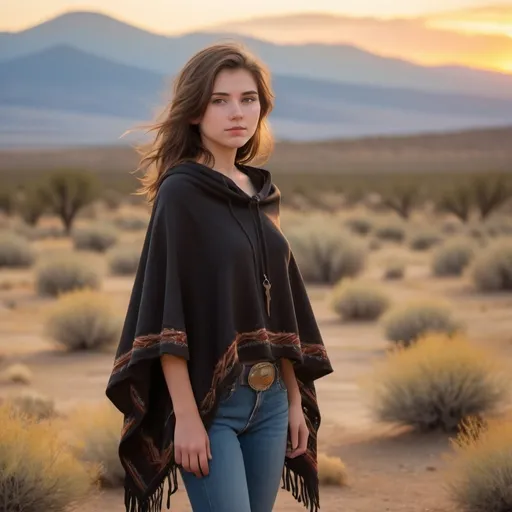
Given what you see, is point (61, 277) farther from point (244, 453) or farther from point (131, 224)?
point (131, 224)

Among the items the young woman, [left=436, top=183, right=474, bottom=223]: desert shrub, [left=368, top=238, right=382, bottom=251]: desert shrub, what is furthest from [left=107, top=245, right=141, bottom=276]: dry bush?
[left=436, top=183, right=474, bottom=223]: desert shrub

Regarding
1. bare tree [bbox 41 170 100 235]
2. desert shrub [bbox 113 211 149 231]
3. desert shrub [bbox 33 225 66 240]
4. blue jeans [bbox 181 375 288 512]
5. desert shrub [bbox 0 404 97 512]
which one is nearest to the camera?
blue jeans [bbox 181 375 288 512]

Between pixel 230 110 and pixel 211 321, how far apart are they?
75 centimetres

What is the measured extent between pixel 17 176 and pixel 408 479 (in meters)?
92.0

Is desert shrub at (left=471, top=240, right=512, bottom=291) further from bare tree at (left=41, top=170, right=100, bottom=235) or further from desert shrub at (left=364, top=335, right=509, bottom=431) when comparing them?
bare tree at (left=41, top=170, right=100, bottom=235)

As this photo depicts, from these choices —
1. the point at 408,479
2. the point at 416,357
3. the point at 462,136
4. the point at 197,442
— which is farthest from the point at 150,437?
the point at 462,136

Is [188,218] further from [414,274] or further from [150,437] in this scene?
[414,274]

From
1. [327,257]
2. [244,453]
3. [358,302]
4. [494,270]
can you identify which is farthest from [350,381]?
[327,257]

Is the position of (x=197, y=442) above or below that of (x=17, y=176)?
above

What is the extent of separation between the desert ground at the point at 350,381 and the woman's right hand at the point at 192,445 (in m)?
3.38

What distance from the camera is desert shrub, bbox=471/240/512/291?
846 inches

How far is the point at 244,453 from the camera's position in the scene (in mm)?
3996

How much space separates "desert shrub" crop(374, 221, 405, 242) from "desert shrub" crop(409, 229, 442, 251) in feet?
6.33

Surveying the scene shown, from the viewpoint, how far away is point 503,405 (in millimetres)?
9922
